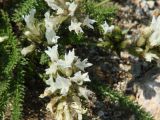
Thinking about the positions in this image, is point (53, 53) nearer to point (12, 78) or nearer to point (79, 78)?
point (79, 78)

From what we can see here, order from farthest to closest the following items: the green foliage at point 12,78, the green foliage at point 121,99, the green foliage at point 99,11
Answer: the green foliage at point 99,11, the green foliage at point 121,99, the green foliage at point 12,78

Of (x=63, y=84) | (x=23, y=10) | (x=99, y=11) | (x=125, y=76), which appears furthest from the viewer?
(x=125, y=76)

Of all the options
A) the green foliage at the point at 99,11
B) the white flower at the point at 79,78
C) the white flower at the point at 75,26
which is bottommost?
the white flower at the point at 79,78

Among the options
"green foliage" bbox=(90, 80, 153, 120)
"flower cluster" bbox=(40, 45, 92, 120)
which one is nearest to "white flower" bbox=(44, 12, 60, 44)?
"flower cluster" bbox=(40, 45, 92, 120)

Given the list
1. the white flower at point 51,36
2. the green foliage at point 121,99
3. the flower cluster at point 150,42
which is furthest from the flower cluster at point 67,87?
the flower cluster at point 150,42

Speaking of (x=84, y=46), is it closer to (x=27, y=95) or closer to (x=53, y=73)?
(x=27, y=95)

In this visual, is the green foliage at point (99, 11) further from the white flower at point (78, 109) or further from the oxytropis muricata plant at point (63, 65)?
the white flower at point (78, 109)

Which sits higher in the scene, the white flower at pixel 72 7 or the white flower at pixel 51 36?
the white flower at pixel 72 7

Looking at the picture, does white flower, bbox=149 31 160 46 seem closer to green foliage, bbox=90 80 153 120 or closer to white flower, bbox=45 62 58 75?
green foliage, bbox=90 80 153 120

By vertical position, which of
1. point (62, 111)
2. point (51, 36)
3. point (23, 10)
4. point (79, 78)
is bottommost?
point (62, 111)

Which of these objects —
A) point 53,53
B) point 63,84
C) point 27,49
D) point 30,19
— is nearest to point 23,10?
point 30,19

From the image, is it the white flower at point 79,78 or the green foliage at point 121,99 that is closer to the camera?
the white flower at point 79,78
